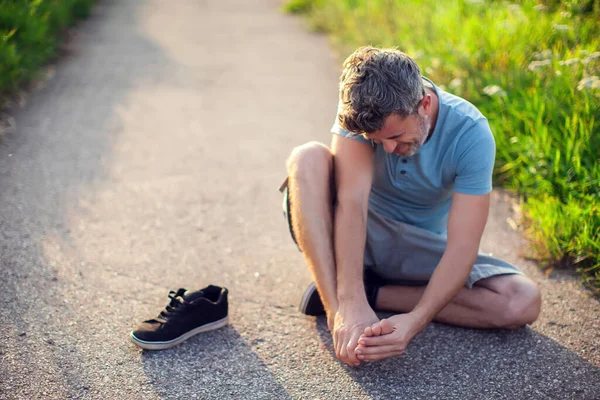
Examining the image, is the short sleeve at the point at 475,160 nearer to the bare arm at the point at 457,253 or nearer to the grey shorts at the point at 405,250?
the bare arm at the point at 457,253

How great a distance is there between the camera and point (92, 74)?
7.09 metres

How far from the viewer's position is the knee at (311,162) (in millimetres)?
3123

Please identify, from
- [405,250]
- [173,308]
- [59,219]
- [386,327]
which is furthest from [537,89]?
[59,219]

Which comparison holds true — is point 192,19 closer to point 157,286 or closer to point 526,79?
point 526,79

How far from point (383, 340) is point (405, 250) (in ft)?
2.21

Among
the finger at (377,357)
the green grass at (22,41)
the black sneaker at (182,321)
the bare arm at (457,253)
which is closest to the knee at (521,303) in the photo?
the bare arm at (457,253)

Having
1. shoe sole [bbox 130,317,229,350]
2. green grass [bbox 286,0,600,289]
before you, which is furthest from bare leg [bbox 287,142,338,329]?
green grass [bbox 286,0,600,289]

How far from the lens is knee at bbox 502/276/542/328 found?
306 cm

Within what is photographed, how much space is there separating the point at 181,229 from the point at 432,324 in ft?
5.80

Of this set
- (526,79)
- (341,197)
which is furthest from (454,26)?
(341,197)

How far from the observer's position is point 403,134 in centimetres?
278

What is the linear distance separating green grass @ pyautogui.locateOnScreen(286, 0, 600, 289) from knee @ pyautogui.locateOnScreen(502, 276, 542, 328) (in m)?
0.62

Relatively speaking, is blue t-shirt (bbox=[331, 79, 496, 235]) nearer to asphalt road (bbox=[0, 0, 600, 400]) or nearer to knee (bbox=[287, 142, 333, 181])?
knee (bbox=[287, 142, 333, 181])

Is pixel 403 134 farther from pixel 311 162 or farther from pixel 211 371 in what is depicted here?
pixel 211 371
